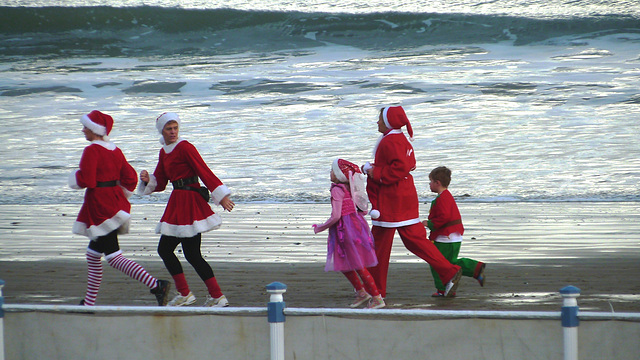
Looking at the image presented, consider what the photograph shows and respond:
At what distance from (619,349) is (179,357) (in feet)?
7.27

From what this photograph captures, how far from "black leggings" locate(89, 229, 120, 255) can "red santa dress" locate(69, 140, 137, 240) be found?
46 millimetres

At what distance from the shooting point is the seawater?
1614 centimetres

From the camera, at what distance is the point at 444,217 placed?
5996 mm

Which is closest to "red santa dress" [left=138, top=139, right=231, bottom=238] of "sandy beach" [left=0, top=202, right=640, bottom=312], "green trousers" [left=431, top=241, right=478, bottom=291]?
"sandy beach" [left=0, top=202, right=640, bottom=312]

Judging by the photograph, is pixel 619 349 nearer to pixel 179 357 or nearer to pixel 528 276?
pixel 179 357

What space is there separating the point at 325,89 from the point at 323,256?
65.6 feet

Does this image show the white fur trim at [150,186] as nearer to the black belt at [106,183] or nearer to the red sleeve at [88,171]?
the black belt at [106,183]

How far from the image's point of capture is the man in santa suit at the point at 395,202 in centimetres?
561

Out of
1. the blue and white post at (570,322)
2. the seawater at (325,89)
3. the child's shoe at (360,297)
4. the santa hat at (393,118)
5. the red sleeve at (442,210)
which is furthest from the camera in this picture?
the seawater at (325,89)

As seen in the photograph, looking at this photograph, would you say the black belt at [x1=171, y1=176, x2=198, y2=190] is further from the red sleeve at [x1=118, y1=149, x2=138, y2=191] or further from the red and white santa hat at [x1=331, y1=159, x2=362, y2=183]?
the red and white santa hat at [x1=331, y1=159, x2=362, y2=183]

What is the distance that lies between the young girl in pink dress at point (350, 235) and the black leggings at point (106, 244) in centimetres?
153

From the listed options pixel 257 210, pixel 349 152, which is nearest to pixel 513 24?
pixel 349 152

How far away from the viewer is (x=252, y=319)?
3719 mm

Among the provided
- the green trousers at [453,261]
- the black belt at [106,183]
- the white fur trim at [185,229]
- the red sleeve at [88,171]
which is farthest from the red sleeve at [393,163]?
the red sleeve at [88,171]
